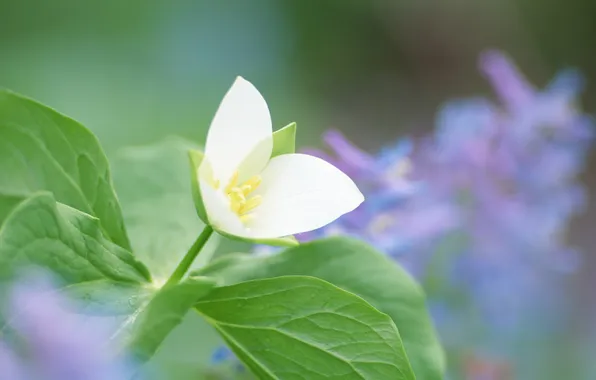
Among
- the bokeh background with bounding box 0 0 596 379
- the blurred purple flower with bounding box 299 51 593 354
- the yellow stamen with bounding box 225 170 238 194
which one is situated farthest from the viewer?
the bokeh background with bounding box 0 0 596 379

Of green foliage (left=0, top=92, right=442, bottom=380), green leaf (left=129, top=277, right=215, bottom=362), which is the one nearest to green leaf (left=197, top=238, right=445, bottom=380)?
green foliage (left=0, top=92, right=442, bottom=380)

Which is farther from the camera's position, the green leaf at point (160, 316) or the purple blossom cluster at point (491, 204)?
the purple blossom cluster at point (491, 204)

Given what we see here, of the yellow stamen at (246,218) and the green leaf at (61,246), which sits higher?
the yellow stamen at (246,218)

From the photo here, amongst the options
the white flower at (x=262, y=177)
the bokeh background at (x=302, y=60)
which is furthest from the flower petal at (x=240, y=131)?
the bokeh background at (x=302, y=60)

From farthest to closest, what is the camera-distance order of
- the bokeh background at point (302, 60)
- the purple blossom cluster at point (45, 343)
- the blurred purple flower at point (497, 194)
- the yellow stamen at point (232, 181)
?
the bokeh background at point (302, 60) → the blurred purple flower at point (497, 194) → the yellow stamen at point (232, 181) → the purple blossom cluster at point (45, 343)

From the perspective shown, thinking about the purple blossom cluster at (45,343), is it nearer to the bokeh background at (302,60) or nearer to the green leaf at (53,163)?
the green leaf at (53,163)

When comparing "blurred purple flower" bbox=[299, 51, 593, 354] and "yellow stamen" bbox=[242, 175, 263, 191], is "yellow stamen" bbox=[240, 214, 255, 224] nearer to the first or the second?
"yellow stamen" bbox=[242, 175, 263, 191]
